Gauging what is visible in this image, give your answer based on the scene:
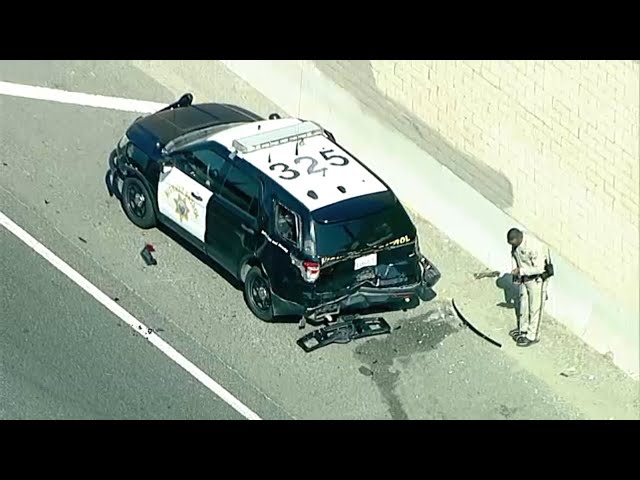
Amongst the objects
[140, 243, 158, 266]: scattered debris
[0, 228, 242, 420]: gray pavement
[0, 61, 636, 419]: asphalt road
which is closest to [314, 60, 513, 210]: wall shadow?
[0, 61, 636, 419]: asphalt road

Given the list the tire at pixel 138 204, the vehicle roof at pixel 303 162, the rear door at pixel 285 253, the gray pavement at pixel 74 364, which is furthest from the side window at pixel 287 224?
the tire at pixel 138 204

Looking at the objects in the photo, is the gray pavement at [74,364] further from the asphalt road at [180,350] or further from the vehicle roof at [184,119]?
the vehicle roof at [184,119]

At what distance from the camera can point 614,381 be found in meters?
15.6

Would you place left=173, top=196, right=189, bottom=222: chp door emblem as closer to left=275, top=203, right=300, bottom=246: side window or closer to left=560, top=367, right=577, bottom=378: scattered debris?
left=275, top=203, right=300, bottom=246: side window

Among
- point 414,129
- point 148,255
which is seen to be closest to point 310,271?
point 148,255

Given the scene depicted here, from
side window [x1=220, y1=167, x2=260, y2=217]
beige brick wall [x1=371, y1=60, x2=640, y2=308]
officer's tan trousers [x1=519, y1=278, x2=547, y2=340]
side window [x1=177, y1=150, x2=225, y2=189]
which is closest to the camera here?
beige brick wall [x1=371, y1=60, x2=640, y2=308]

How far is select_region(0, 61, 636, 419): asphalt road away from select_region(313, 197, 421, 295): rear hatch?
0.70m

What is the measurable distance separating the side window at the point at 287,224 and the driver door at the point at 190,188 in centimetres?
101

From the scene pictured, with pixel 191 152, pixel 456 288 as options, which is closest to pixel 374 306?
pixel 456 288

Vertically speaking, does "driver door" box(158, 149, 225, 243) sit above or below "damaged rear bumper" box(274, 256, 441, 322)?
above

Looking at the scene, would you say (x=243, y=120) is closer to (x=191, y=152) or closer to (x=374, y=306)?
(x=191, y=152)

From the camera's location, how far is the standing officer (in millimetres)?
15562

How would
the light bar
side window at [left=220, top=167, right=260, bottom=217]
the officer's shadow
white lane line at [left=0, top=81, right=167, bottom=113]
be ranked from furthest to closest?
white lane line at [left=0, top=81, right=167, bottom=113] < the officer's shadow < the light bar < side window at [left=220, top=167, right=260, bottom=217]
